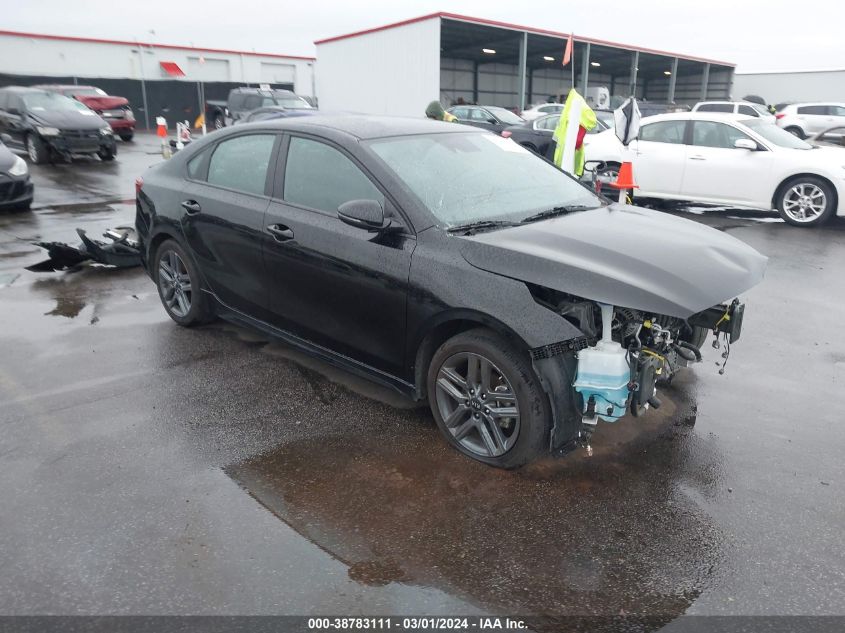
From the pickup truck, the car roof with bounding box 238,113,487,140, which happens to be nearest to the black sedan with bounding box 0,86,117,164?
the pickup truck

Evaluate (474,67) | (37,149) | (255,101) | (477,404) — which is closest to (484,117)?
(255,101)

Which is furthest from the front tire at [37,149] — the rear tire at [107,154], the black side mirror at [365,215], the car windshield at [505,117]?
the black side mirror at [365,215]

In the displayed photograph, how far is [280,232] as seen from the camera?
13.3 ft

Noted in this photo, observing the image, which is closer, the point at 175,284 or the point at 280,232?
the point at 280,232

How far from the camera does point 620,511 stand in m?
3.06

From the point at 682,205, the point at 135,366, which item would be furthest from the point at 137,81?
the point at 135,366

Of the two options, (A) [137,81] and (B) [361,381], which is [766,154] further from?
(A) [137,81]

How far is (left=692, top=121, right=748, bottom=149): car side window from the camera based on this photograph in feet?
33.1

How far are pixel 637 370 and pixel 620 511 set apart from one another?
65 cm

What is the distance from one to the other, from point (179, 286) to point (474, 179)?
8.48ft

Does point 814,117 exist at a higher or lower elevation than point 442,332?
higher

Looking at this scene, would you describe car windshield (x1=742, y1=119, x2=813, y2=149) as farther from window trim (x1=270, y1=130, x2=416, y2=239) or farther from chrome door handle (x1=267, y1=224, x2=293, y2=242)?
chrome door handle (x1=267, y1=224, x2=293, y2=242)

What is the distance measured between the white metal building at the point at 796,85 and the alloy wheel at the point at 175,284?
4411 centimetres

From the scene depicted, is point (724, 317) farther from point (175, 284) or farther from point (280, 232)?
point (175, 284)
